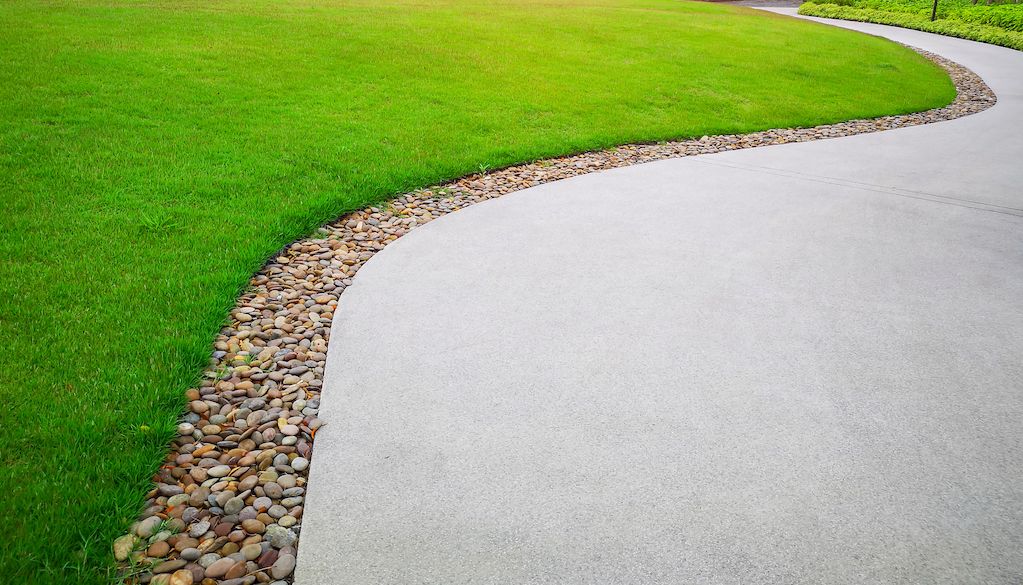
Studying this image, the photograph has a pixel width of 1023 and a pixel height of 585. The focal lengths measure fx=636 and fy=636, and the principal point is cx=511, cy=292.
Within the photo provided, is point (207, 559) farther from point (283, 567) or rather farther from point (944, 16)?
point (944, 16)

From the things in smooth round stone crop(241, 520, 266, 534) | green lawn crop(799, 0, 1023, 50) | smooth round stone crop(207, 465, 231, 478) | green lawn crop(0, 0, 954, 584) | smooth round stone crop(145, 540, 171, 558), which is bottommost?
smooth round stone crop(241, 520, 266, 534)

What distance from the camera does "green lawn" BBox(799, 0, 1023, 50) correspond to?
1800 centimetres

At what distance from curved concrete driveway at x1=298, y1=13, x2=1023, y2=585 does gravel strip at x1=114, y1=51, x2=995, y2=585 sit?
0.12 meters

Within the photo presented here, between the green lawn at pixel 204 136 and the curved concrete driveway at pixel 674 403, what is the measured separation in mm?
747

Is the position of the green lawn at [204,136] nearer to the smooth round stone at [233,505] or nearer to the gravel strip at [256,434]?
the gravel strip at [256,434]

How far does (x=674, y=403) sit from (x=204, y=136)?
15.9 ft

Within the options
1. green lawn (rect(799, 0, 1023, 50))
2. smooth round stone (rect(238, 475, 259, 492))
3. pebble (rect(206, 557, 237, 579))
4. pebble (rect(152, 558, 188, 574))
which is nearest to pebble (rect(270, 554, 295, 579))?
pebble (rect(206, 557, 237, 579))

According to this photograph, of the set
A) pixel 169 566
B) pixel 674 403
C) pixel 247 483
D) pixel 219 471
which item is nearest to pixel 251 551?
pixel 169 566

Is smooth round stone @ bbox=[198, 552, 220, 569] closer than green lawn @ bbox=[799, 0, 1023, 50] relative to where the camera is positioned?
Yes

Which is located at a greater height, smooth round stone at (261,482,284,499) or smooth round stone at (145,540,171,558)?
smooth round stone at (145,540,171,558)

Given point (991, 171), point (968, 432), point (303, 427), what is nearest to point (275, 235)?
point (303, 427)

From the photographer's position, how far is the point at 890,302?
3.61 metres

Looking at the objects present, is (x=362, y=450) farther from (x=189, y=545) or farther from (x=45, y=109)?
(x=45, y=109)

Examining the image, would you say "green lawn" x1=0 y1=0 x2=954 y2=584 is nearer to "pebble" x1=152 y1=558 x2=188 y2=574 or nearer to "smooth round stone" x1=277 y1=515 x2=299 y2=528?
"pebble" x1=152 y1=558 x2=188 y2=574
